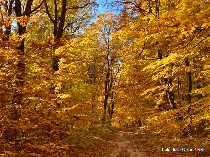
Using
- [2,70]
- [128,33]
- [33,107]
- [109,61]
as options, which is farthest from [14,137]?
[109,61]

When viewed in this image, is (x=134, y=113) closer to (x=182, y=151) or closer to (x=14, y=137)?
(x=182, y=151)

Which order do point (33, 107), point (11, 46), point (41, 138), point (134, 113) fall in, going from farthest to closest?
point (134, 113)
point (41, 138)
point (33, 107)
point (11, 46)

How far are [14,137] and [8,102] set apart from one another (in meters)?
0.98

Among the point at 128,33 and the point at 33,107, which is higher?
the point at 128,33

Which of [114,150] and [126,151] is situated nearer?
[126,151]

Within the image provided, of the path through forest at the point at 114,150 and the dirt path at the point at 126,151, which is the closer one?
the path through forest at the point at 114,150

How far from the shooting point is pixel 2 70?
4.88 meters

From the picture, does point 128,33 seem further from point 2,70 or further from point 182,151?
point 182,151

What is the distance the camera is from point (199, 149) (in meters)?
10.3

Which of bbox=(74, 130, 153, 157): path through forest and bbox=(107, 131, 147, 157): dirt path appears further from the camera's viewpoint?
bbox=(107, 131, 147, 157): dirt path

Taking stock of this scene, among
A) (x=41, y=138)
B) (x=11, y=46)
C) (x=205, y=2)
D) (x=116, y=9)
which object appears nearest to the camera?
(x=205, y=2)

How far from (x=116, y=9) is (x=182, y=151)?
8.72m

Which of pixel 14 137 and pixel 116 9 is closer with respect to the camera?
pixel 14 137

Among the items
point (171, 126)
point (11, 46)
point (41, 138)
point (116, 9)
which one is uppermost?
point (116, 9)
